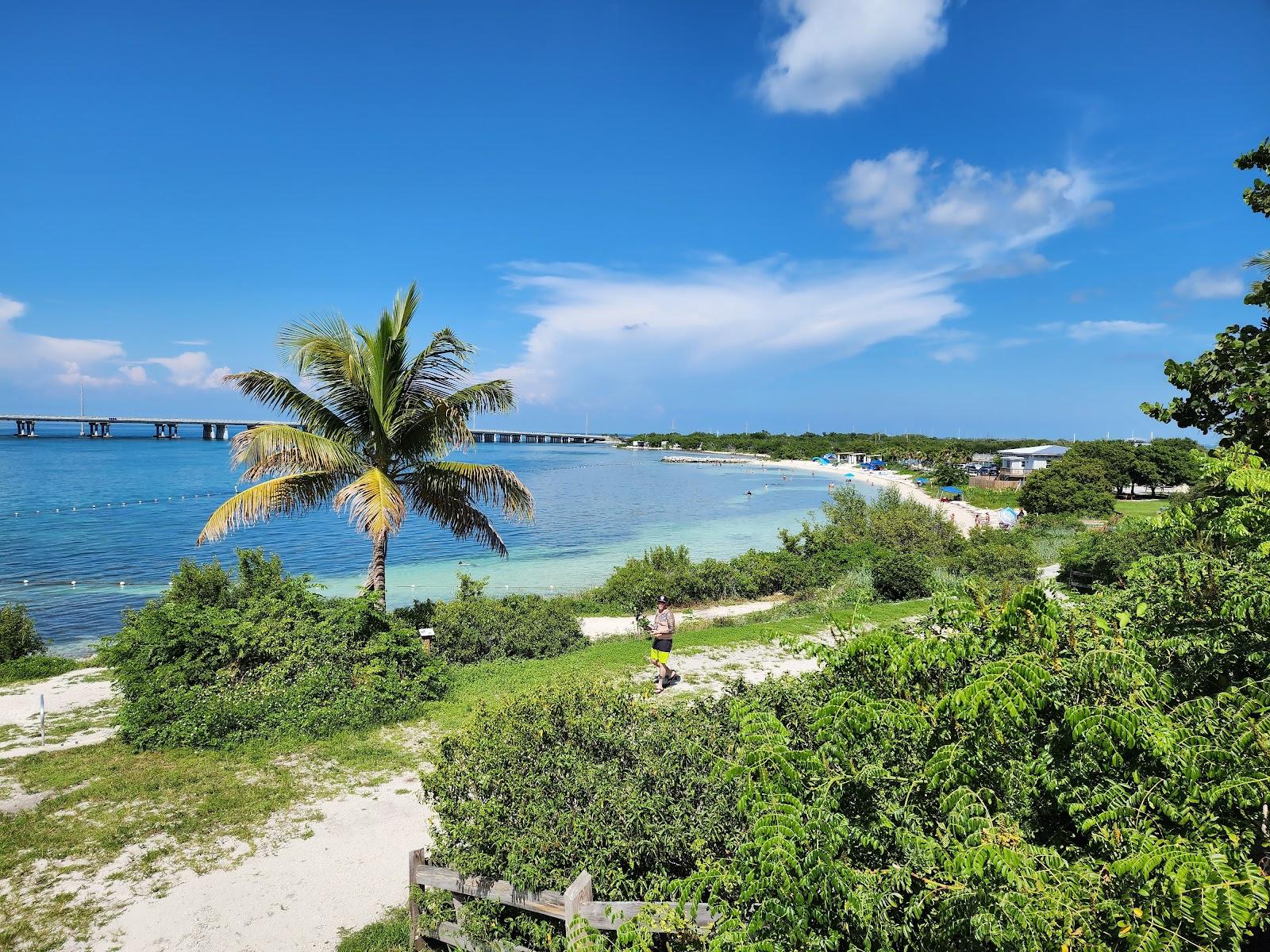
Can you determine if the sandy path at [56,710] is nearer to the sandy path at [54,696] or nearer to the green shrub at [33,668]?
the sandy path at [54,696]

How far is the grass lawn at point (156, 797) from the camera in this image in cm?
583

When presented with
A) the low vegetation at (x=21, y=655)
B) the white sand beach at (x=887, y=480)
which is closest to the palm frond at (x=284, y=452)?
the low vegetation at (x=21, y=655)

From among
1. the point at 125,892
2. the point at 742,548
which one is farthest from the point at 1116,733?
the point at 742,548

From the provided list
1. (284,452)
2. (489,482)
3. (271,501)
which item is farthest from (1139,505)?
(271,501)

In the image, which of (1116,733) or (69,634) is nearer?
(1116,733)

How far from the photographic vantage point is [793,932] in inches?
111

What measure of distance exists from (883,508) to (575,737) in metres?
29.2

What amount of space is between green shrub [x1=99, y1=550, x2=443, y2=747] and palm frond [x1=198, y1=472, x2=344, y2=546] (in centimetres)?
127

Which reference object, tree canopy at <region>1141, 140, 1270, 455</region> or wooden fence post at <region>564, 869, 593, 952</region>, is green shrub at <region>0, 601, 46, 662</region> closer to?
wooden fence post at <region>564, 869, 593, 952</region>

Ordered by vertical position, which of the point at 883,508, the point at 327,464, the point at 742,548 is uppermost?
the point at 327,464

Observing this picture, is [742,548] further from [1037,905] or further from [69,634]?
[1037,905]

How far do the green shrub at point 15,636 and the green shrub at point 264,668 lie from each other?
7.06 meters

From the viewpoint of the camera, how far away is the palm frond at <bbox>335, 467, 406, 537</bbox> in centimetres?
1143

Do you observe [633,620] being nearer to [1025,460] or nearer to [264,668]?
[264,668]
